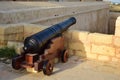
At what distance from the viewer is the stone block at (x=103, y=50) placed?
6728mm

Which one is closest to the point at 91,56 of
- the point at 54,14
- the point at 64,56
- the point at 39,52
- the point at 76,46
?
the point at 76,46

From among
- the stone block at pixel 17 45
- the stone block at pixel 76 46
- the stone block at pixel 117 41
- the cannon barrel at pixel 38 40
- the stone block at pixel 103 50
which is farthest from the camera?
the stone block at pixel 76 46

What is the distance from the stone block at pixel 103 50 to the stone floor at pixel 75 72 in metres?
0.26

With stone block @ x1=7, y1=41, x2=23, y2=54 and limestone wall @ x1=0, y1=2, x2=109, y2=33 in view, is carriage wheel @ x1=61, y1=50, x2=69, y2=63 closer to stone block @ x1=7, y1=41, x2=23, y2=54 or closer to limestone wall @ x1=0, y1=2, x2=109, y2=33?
stone block @ x1=7, y1=41, x2=23, y2=54

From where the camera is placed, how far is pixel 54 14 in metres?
11.9

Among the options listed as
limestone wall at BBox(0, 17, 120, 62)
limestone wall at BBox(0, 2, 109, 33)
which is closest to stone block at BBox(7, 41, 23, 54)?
limestone wall at BBox(0, 17, 120, 62)

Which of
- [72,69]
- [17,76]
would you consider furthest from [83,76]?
[17,76]

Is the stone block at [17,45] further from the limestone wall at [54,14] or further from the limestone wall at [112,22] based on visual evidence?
the limestone wall at [112,22]

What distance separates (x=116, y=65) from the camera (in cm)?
655

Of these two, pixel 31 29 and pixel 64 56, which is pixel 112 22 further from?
pixel 64 56

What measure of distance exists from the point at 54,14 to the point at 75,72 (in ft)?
20.2

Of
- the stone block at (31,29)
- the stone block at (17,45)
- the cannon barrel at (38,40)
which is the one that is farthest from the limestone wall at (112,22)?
the cannon barrel at (38,40)

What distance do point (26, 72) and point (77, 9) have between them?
372 inches

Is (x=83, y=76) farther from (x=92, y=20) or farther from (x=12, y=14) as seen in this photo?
(x=92, y=20)
